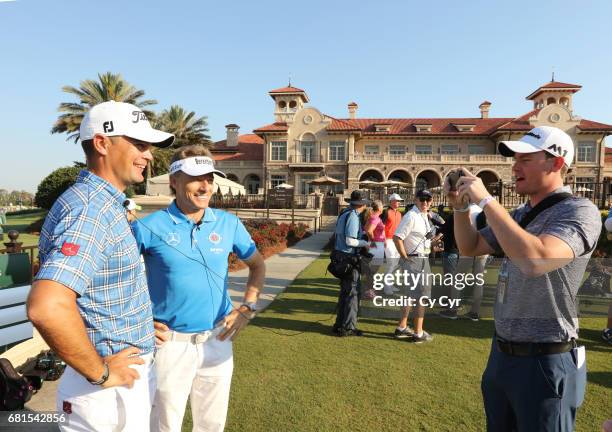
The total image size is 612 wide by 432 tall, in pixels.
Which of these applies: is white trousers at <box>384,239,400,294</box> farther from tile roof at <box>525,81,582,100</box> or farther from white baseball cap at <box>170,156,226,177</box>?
tile roof at <box>525,81,582,100</box>

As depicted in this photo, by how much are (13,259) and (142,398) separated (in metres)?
3.02

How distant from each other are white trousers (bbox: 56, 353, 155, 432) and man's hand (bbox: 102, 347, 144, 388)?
6 cm

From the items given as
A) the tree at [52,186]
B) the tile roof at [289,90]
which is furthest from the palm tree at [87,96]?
the tile roof at [289,90]

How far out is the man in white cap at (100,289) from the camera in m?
1.27

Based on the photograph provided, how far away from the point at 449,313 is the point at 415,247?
4.99ft

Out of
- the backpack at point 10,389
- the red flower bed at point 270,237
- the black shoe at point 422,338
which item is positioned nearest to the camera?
the backpack at point 10,389

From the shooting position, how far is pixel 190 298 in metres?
2.14

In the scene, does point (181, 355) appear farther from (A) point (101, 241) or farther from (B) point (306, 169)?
(B) point (306, 169)

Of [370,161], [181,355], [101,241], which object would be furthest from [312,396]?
[370,161]

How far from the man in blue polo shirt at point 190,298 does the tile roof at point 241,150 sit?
40.0 metres

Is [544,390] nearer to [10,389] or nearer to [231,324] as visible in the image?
[231,324]

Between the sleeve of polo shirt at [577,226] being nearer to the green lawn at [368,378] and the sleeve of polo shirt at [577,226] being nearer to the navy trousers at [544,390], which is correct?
the navy trousers at [544,390]

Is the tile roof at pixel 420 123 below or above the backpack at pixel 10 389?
above

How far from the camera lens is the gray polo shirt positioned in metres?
1.64
